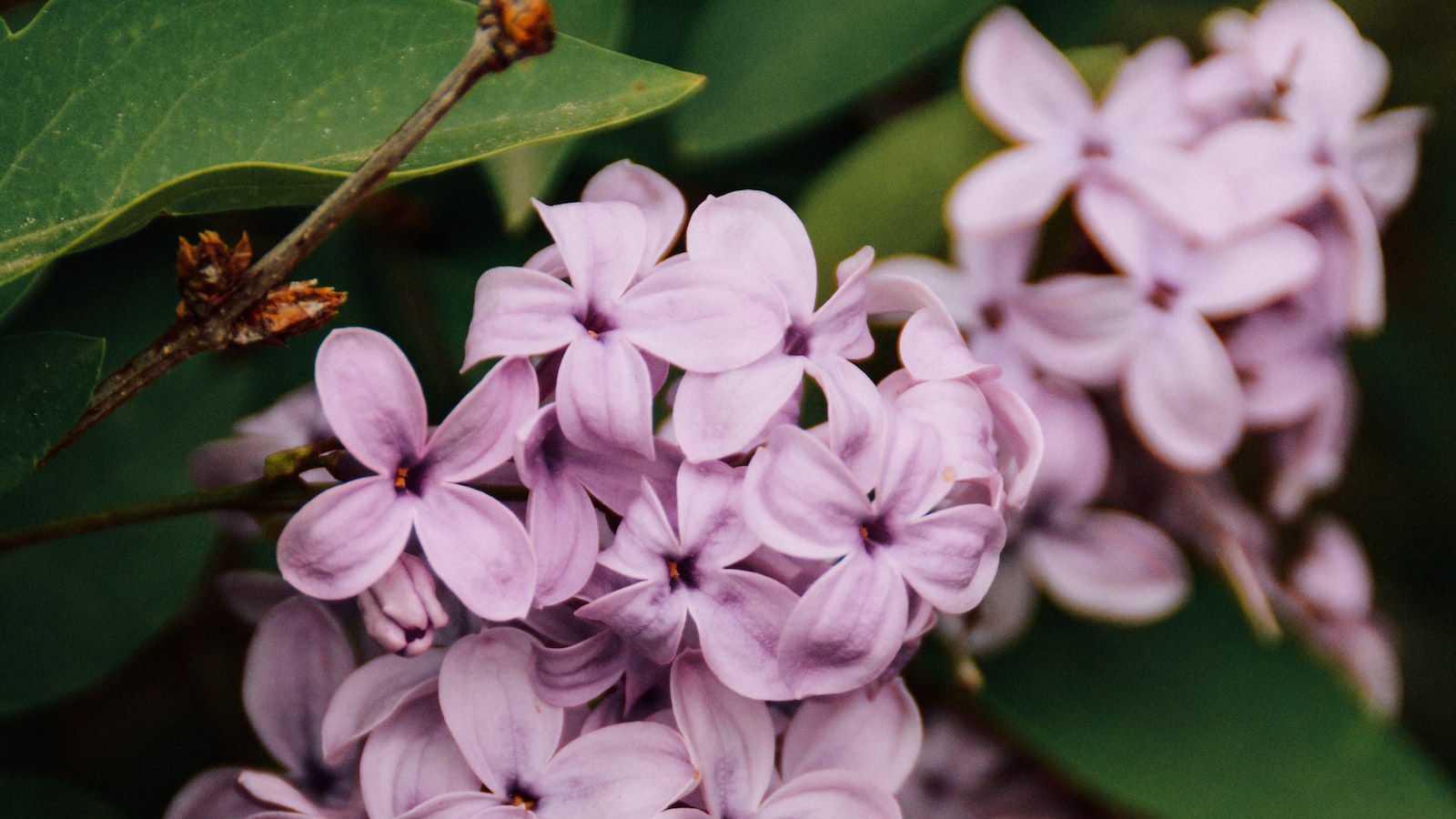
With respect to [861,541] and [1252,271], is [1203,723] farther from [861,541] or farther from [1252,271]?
[861,541]

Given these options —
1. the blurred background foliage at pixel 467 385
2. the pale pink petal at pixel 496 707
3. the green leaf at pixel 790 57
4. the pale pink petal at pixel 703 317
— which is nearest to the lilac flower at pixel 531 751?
the pale pink petal at pixel 496 707

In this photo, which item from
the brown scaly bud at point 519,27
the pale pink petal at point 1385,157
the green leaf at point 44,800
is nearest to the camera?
the brown scaly bud at point 519,27

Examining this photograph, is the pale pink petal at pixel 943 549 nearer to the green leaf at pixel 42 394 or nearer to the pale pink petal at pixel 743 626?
the pale pink petal at pixel 743 626

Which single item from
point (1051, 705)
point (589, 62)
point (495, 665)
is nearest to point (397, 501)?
point (495, 665)

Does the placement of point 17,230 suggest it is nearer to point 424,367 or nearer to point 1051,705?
point 424,367

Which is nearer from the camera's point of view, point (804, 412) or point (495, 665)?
point (495, 665)
